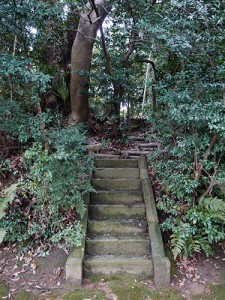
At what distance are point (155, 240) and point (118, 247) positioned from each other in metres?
0.52

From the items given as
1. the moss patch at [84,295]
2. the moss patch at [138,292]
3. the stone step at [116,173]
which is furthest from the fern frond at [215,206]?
the moss patch at [84,295]

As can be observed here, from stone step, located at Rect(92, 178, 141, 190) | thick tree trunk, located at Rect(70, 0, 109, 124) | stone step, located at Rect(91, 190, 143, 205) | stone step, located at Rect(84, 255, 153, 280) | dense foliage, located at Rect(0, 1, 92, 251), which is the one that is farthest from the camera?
thick tree trunk, located at Rect(70, 0, 109, 124)

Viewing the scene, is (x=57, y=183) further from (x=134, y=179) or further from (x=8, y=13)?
(x=8, y=13)

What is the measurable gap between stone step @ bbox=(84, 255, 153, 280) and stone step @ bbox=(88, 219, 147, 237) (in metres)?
0.50

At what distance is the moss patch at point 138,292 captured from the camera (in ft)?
9.14

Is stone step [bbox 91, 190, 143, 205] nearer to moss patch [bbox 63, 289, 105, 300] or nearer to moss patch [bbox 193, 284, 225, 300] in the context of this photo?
moss patch [bbox 63, 289, 105, 300]

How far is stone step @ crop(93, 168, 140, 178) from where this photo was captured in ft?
15.0

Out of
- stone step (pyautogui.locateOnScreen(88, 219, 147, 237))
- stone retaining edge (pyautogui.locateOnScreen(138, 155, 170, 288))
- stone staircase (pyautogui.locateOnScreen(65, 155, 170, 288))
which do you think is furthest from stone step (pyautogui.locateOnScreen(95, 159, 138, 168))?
stone step (pyautogui.locateOnScreen(88, 219, 147, 237))

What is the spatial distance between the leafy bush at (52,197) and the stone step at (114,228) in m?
0.27

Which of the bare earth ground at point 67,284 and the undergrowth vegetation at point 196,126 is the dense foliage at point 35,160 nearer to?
the bare earth ground at point 67,284

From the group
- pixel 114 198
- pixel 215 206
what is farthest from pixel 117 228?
pixel 215 206

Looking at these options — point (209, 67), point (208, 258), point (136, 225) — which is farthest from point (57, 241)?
point (209, 67)

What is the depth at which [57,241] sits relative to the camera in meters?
3.34

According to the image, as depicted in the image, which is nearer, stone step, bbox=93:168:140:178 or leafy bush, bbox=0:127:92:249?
leafy bush, bbox=0:127:92:249
